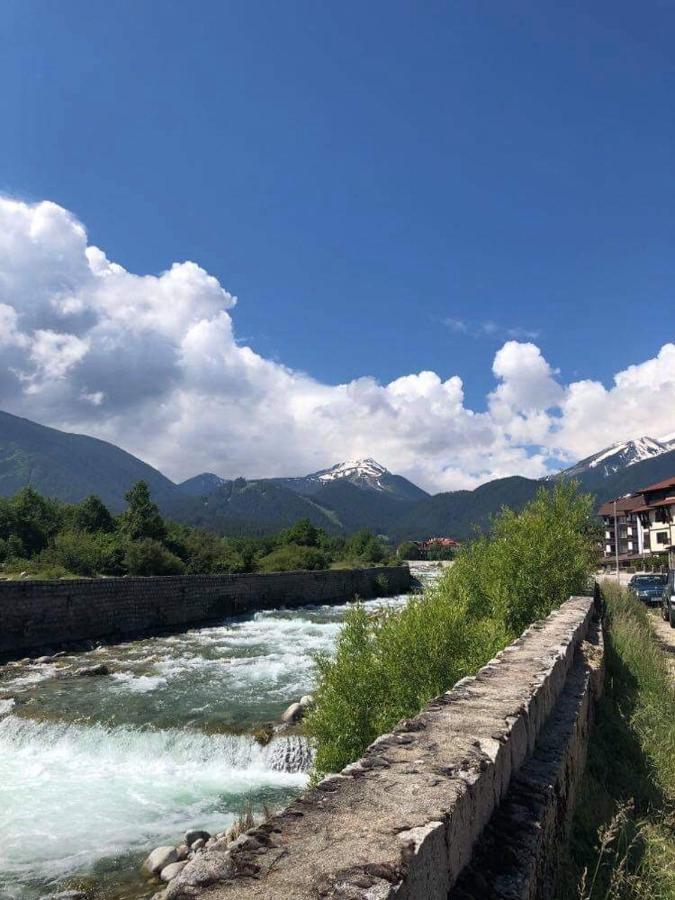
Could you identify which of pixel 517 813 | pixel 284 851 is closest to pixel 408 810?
pixel 284 851

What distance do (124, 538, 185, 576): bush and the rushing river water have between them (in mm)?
18211

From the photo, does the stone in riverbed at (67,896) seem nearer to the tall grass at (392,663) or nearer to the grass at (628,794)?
the tall grass at (392,663)

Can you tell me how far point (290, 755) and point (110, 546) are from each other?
3166 cm

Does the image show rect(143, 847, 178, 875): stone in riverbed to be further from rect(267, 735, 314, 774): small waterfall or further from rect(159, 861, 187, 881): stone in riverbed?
rect(267, 735, 314, 774): small waterfall

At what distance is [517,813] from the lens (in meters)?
3.44

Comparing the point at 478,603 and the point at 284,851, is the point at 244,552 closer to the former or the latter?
the point at 478,603

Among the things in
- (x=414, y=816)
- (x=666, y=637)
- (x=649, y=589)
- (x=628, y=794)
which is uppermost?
(x=414, y=816)

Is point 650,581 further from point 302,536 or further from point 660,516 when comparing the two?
point 302,536

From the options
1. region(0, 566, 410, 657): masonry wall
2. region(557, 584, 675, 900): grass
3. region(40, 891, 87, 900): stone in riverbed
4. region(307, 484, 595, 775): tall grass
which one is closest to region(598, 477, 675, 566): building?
region(0, 566, 410, 657): masonry wall

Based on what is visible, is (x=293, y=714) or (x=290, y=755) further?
(x=293, y=714)

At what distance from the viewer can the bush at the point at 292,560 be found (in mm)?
55625

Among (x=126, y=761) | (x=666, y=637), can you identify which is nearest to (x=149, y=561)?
(x=126, y=761)

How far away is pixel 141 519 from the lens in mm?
48250

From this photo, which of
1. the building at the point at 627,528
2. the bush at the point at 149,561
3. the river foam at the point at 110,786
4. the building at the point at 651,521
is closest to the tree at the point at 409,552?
the building at the point at 627,528
